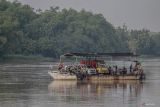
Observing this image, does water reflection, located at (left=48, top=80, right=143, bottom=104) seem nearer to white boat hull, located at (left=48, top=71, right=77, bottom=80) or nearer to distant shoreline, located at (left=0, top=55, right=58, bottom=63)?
white boat hull, located at (left=48, top=71, right=77, bottom=80)

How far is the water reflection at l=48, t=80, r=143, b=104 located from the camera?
173 ft

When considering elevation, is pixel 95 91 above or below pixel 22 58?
below

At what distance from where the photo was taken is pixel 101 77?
2908 inches

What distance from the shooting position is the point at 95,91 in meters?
60.2

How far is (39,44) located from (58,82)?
110 metres

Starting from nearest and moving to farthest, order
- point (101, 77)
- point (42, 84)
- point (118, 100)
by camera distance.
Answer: point (118, 100), point (42, 84), point (101, 77)

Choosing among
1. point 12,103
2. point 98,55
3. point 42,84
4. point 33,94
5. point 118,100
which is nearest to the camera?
point 12,103

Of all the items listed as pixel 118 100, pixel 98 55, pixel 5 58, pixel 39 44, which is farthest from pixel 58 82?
pixel 39 44

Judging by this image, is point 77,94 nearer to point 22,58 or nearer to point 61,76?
point 61,76

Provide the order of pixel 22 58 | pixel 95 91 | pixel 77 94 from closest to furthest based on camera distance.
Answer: pixel 77 94 < pixel 95 91 < pixel 22 58

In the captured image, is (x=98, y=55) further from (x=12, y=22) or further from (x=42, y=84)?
(x=12, y=22)

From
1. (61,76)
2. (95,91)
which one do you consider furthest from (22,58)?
(95,91)

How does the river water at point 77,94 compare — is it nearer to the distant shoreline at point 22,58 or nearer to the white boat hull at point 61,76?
the white boat hull at point 61,76

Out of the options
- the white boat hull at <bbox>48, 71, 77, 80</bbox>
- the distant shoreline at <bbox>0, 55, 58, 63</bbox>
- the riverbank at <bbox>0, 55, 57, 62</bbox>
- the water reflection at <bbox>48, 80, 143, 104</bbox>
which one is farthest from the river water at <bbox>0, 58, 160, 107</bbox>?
the riverbank at <bbox>0, 55, 57, 62</bbox>
